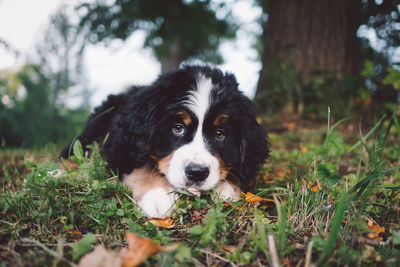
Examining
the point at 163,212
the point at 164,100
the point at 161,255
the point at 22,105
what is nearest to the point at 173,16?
the point at 164,100

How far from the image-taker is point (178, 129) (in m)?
2.40

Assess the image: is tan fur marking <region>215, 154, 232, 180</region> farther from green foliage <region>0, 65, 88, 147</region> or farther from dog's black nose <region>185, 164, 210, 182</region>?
green foliage <region>0, 65, 88, 147</region>

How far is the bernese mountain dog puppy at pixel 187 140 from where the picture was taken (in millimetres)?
2137

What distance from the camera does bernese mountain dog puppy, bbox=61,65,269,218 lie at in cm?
214

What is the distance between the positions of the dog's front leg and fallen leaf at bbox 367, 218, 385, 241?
1.27 metres

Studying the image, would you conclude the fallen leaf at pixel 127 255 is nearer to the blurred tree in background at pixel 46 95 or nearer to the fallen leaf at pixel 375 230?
the fallen leaf at pixel 375 230

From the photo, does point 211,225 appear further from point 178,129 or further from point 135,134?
point 135,134

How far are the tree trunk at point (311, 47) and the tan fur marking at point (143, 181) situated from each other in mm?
3405

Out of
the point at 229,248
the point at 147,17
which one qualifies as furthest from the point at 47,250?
the point at 147,17

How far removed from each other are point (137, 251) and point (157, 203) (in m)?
0.73

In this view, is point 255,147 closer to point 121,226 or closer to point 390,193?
point 390,193

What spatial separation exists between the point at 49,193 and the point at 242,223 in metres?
1.31

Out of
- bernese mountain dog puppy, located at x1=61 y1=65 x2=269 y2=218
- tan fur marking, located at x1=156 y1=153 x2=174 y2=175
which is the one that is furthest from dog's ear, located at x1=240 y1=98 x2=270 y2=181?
Answer: tan fur marking, located at x1=156 y1=153 x2=174 y2=175

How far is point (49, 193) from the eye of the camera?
182cm
